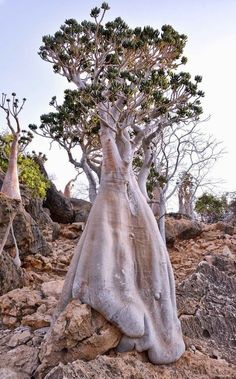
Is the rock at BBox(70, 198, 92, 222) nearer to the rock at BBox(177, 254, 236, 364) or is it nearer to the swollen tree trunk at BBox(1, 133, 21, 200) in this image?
the swollen tree trunk at BBox(1, 133, 21, 200)

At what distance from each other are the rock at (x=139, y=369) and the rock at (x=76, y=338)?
0.20m

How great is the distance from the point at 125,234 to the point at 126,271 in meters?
0.54

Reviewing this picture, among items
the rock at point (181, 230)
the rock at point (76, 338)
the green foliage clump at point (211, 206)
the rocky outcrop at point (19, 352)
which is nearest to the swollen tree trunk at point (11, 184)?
the rocky outcrop at point (19, 352)

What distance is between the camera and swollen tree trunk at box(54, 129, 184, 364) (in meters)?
4.74

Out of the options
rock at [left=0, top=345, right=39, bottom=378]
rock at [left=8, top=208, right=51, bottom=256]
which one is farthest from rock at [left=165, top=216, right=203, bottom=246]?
rock at [left=0, top=345, right=39, bottom=378]

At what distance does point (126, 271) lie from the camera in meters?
5.06

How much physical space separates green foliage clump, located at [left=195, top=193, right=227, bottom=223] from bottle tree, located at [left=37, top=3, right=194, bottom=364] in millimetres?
13157

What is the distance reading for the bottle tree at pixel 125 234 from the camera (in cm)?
479

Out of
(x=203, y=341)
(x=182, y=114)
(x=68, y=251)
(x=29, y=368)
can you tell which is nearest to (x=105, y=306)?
(x=29, y=368)

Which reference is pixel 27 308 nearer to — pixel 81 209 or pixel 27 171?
pixel 27 171

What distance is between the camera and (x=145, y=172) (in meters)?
6.79

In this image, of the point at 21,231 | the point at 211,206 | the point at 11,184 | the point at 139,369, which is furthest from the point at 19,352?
the point at 211,206

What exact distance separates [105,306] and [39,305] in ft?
6.71

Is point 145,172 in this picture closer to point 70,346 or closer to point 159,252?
point 159,252
